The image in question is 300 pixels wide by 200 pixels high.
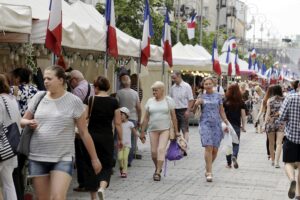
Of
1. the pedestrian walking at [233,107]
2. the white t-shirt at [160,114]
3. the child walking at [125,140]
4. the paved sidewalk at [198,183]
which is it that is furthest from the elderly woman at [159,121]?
the pedestrian walking at [233,107]

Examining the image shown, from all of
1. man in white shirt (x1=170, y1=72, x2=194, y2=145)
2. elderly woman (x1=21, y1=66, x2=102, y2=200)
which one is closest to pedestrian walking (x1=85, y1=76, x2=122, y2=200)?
elderly woman (x1=21, y1=66, x2=102, y2=200)

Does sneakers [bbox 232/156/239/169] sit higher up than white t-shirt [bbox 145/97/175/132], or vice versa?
white t-shirt [bbox 145/97/175/132]

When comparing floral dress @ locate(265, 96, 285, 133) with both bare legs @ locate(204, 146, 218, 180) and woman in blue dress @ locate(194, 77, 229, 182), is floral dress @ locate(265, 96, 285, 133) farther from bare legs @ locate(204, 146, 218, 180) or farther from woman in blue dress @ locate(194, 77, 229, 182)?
bare legs @ locate(204, 146, 218, 180)

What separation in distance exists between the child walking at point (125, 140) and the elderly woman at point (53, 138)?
17.9ft

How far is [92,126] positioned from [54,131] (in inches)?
99.1

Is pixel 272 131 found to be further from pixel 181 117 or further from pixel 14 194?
pixel 14 194

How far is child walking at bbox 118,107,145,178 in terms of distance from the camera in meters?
12.4

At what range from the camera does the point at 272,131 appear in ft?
48.8

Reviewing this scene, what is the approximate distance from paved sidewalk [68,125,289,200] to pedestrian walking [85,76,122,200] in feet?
3.51

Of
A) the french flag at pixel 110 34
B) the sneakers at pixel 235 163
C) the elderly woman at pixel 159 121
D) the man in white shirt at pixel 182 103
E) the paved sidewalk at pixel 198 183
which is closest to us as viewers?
the paved sidewalk at pixel 198 183

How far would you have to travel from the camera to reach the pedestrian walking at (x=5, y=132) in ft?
24.7

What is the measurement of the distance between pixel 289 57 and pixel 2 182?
155m

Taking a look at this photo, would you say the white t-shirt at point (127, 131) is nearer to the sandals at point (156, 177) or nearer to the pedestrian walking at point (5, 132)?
the sandals at point (156, 177)

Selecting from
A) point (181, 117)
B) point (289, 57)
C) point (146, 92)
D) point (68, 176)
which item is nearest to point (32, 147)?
point (68, 176)
